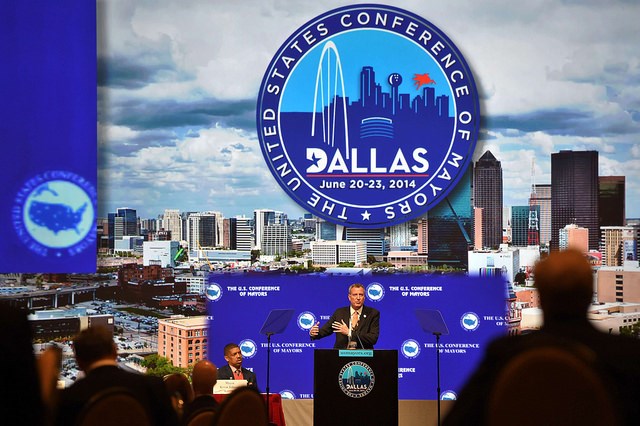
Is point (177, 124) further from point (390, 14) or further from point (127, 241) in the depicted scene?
point (390, 14)

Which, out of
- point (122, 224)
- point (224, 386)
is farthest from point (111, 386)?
point (122, 224)

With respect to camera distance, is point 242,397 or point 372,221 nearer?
point 242,397

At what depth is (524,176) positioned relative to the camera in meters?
7.00

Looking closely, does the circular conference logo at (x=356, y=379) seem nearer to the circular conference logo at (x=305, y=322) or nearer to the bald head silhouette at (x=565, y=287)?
the circular conference logo at (x=305, y=322)

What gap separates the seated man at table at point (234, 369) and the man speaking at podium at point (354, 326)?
573mm

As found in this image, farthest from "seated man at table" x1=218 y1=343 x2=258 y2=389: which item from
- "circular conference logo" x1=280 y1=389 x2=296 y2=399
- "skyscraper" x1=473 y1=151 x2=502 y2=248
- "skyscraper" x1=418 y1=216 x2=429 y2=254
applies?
"skyscraper" x1=473 y1=151 x2=502 y2=248

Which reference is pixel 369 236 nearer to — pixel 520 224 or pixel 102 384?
pixel 520 224

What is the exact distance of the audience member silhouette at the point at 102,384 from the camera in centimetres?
254

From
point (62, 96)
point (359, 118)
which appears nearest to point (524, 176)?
point (359, 118)

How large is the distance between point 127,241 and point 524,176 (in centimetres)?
335

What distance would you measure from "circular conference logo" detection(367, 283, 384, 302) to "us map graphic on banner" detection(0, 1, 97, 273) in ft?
7.50

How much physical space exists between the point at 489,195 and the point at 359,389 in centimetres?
234

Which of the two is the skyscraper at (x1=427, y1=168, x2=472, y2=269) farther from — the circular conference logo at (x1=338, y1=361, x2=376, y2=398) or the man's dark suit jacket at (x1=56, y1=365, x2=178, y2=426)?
the man's dark suit jacket at (x1=56, y1=365, x2=178, y2=426)

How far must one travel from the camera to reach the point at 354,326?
653 cm
